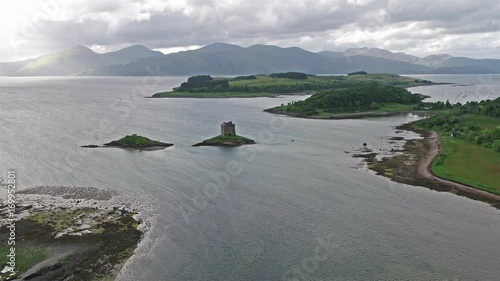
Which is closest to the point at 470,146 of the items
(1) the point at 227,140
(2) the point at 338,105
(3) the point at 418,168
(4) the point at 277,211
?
(3) the point at 418,168

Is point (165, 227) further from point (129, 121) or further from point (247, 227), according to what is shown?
point (129, 121)

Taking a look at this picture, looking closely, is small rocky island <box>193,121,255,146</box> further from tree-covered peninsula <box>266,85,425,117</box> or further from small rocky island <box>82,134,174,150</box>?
tree-covered peninsula <box>266,85,425,117</box>

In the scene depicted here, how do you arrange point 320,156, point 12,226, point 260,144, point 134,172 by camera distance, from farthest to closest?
point 260,144, point 320,156, point 134,172, point 12,226

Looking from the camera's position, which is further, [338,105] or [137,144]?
[338,105]

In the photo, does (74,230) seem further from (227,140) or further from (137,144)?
(227,140)

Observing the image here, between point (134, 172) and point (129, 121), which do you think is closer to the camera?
point (134, 172)

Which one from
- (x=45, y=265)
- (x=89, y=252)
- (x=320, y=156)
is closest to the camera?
(x=45, y=265)

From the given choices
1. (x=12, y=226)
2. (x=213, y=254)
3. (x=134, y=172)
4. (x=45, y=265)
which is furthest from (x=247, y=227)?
(x=134, y=172)
